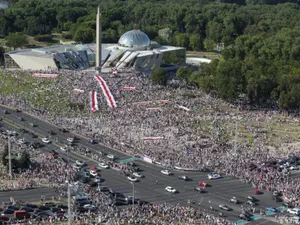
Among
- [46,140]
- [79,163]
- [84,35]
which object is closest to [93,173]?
[79,163]

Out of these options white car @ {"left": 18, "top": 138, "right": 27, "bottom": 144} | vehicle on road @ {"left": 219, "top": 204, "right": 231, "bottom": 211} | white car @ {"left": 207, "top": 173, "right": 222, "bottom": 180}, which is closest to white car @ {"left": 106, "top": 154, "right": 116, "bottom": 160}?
white car @ {"left": 18, "top": 138, "right": 27, "bottom": 144}

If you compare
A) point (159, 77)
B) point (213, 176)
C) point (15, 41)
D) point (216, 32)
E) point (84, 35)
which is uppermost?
point (216, 32)

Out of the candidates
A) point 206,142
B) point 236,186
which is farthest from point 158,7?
point 236,186

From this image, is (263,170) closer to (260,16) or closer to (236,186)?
(236,186)

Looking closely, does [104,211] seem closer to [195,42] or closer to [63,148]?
[63,148]

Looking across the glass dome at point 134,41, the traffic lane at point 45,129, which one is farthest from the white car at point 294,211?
the glass dome at point 134,41

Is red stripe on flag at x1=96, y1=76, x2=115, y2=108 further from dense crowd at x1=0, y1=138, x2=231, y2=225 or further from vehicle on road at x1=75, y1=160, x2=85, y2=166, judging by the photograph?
dense crowd at x1=0, y1=138, x2=231, y2=225
